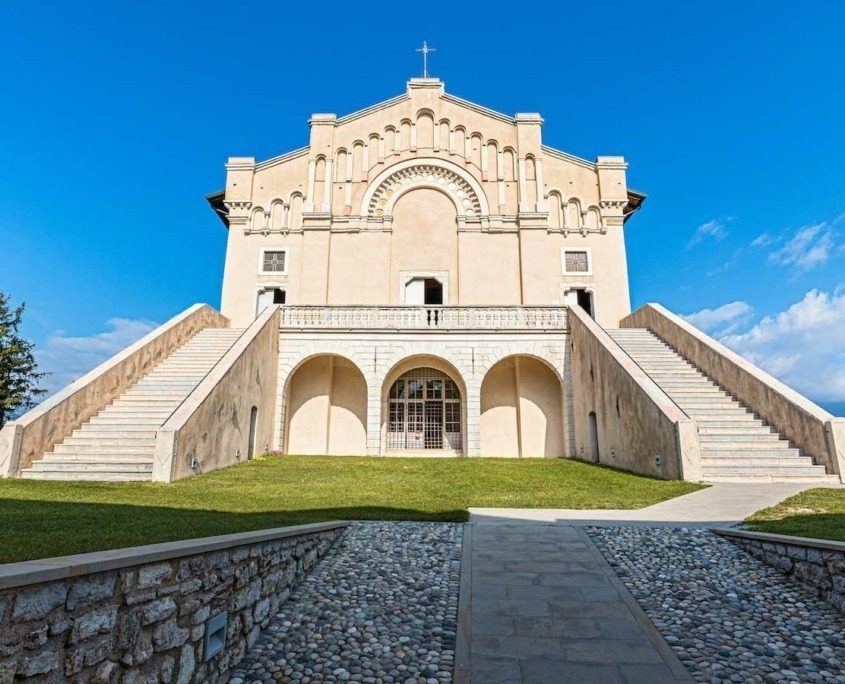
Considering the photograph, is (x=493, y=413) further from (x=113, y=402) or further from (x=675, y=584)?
(x=675, y=584)

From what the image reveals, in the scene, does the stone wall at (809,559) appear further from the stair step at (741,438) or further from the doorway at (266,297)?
the doorway at (266,297)

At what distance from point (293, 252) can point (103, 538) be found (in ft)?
63.5

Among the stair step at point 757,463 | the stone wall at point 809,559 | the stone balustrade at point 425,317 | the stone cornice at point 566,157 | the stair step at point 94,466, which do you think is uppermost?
the stone cornice at point 566,157

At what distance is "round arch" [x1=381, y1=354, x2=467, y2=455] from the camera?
19188 millimetres

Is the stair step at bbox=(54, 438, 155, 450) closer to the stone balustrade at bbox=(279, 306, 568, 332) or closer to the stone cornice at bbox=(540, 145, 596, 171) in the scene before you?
the stone balustrade at bbox=(279, 306, 568, 332)

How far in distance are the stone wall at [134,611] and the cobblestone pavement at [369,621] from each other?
345 millimetres

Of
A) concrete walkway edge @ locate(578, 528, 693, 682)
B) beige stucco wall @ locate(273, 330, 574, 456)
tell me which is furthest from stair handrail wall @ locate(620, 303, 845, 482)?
concrete walkway edge @ locate(578, 528, 693, 682)

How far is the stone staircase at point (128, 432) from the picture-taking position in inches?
426

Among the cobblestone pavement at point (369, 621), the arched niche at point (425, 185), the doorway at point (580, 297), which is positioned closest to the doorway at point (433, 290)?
the arched niche at point (425, 185)

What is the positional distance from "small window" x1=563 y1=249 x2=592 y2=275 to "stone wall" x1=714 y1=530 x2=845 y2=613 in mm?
17265

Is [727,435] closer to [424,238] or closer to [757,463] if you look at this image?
[757,463]

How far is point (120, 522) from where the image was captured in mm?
5207

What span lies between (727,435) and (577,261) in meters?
11.9

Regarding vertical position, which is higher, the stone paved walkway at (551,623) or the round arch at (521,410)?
the round arch at (521,410)
